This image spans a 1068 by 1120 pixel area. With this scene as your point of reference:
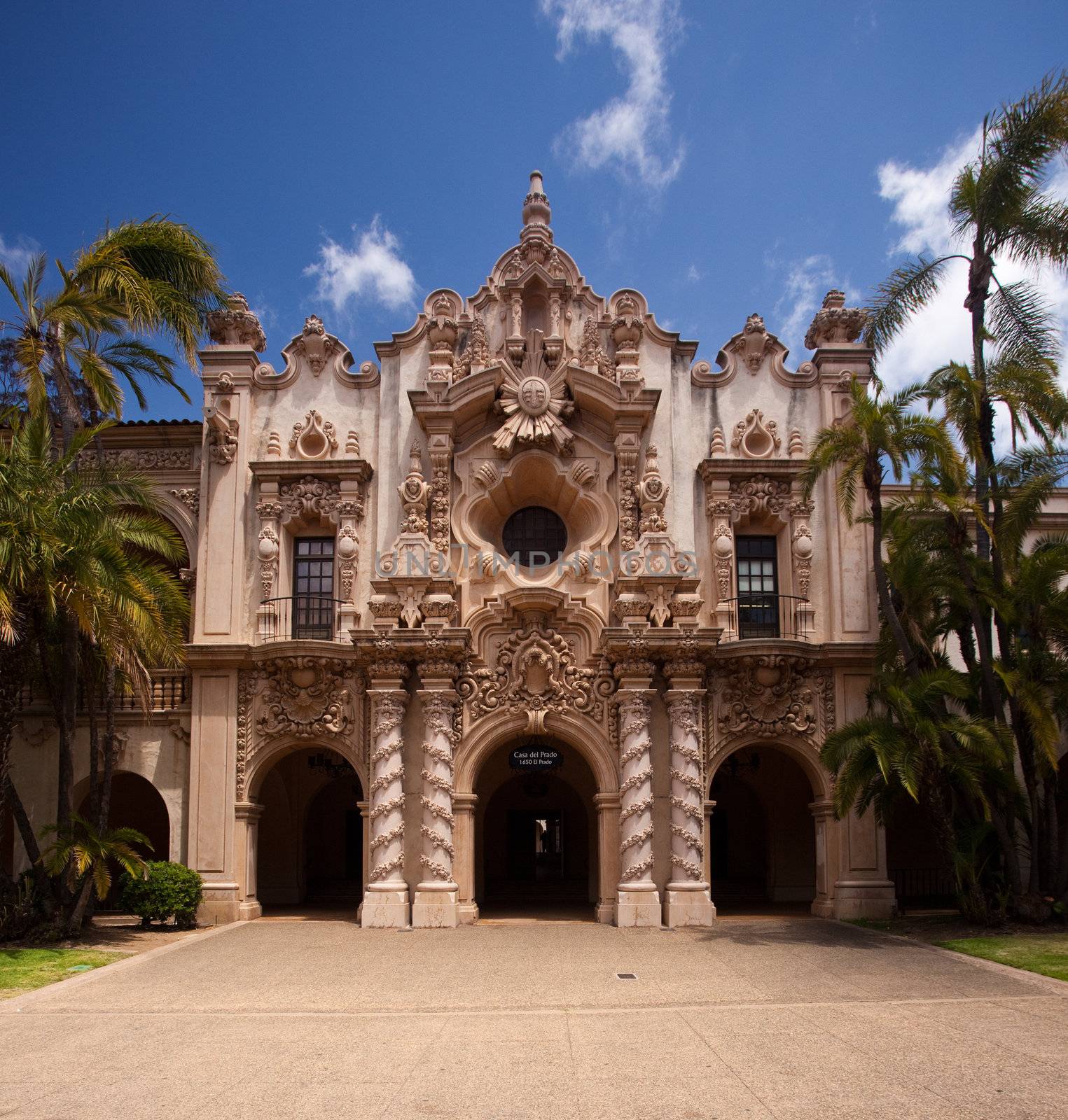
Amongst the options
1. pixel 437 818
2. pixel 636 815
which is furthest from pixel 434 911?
pixel 636 815

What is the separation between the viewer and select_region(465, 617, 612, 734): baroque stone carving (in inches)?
915

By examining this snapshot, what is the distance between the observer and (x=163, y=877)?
21.5 m

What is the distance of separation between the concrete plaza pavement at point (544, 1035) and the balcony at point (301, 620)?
23.8 feet

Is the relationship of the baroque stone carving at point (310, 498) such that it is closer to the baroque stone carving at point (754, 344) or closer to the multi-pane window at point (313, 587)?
the multi-pane window at point (313, 587)

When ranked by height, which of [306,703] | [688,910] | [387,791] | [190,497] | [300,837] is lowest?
[688,910]

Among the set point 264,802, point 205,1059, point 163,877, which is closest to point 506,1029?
point 205,1059

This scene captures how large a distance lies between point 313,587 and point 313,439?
3.35 m

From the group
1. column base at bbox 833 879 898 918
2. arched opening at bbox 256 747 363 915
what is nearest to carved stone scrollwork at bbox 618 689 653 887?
column base at bbox 833 879 898 918

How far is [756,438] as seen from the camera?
82.4 ft

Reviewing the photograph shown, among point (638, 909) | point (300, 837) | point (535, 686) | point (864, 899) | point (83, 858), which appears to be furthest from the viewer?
point (300, 837)

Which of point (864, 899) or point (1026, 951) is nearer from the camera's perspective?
point (1026, 951)

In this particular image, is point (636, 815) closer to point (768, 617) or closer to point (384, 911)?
point (384, 911)

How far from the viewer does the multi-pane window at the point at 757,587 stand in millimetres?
24531

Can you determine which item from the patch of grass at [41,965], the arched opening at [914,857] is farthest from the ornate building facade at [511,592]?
the patch of grass at [41,965]
